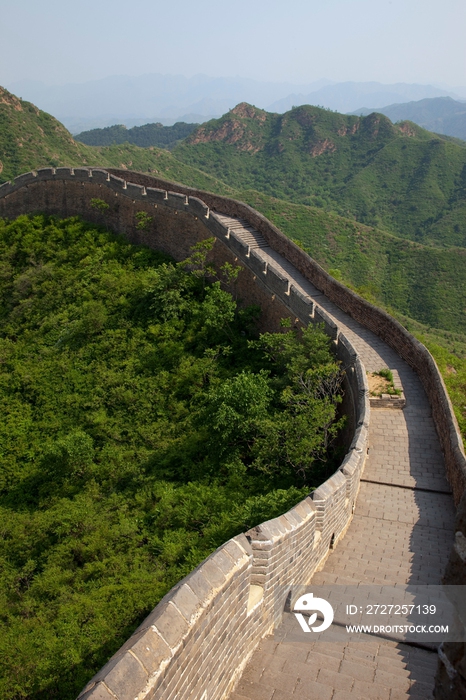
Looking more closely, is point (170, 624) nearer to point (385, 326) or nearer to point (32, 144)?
point (385, 326)

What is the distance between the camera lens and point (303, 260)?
1587 centimetres

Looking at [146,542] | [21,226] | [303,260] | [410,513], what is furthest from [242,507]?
[21,226]

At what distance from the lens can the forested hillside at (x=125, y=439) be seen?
7.17 meters

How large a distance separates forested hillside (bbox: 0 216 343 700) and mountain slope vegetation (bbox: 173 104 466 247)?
5055cm

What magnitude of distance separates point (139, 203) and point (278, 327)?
7.61 m

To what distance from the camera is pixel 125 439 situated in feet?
38.3

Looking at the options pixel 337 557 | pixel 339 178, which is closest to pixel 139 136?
pixel 339 178

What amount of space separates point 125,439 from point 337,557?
6.17 meters

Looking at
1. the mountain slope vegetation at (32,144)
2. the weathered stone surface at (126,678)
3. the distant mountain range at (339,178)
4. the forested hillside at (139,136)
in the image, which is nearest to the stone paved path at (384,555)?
the weathered stone surface at (126,678)

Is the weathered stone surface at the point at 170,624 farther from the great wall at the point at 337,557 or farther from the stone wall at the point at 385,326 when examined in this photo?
the stone wall at the point at 385,326

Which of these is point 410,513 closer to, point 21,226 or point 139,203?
point 139,203

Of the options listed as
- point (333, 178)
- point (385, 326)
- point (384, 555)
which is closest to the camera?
point (384, 555)

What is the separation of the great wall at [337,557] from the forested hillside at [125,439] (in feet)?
2.88

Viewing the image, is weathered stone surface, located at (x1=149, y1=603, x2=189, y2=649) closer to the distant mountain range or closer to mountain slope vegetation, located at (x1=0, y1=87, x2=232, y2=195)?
the distant mountain range
